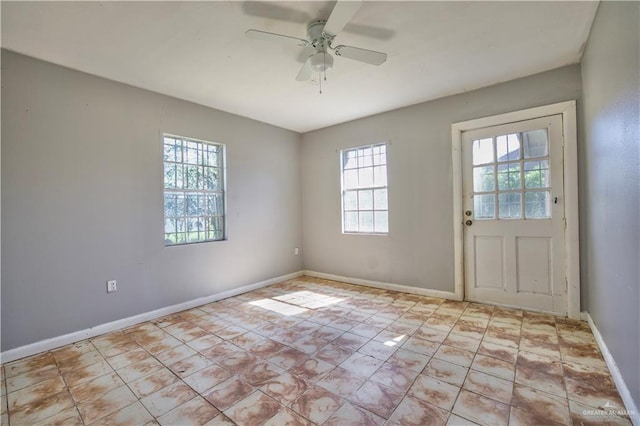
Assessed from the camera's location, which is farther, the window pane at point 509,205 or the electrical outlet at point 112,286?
the window pane at point 509,205

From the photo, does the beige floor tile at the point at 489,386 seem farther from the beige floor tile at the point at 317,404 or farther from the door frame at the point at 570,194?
the door frame at the point at 570,194

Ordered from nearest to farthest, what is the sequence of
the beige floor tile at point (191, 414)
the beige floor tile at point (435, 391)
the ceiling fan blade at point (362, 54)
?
the beige floor tile at point (191, 414)
the beige floor tile at point (435, 391)
the ceiling fan blade at point (362, 54)

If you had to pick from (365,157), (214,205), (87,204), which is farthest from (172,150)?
(365,157)

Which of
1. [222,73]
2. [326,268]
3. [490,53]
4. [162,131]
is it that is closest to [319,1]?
[222,73]

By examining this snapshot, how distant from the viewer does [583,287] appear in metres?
2.83

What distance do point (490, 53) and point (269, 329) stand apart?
133 inches

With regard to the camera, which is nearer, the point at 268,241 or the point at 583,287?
the point at 583,287

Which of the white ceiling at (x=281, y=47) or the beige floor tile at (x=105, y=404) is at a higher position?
the white ceiling at (x=281, y=47)

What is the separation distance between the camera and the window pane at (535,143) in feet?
9.97

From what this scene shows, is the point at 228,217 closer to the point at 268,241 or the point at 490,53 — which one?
the point at 268,241

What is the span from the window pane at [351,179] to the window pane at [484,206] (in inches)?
69.6

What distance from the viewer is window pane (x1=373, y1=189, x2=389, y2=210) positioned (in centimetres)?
423

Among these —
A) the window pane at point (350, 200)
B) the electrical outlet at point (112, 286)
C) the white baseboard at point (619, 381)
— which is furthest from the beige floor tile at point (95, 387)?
the window pane at point (350, 200)

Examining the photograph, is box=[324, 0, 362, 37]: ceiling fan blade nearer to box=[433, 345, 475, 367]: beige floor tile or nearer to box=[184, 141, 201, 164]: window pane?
box=[184, 141, 201, 164]: window pane
